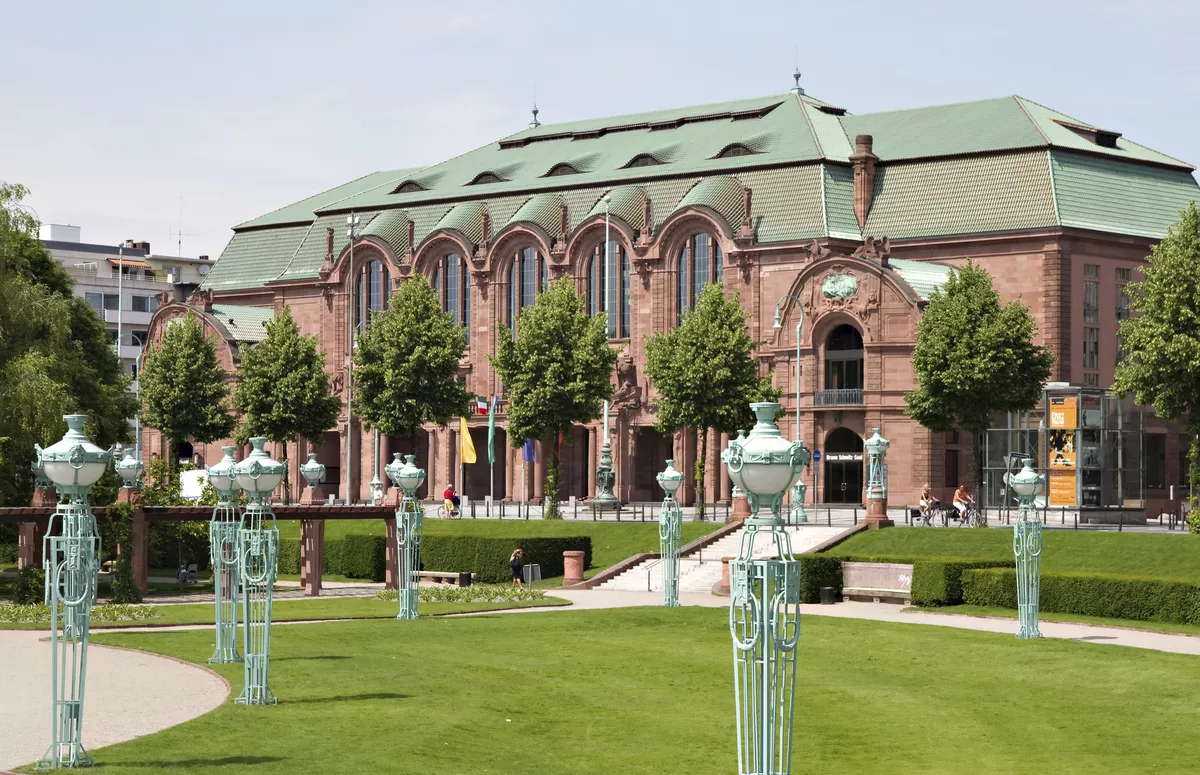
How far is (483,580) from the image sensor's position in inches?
2881

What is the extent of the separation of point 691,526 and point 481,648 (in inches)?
1292

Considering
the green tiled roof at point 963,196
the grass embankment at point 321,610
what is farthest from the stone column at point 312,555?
the green tiled roof at point 963,196

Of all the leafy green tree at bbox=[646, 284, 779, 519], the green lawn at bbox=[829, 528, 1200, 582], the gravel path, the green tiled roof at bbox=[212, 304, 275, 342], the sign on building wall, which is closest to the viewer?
the gravel path

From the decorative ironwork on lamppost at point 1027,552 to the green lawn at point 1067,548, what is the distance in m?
10.1

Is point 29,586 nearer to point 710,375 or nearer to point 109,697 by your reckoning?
point 109,697

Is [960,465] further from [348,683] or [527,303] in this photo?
[348,683]

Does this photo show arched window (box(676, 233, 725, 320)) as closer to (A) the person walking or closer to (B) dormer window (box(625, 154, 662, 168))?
(B) dormer window (box(625, 154, 662, 168))

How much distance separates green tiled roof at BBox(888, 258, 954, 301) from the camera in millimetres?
90375

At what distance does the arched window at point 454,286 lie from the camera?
365 ft

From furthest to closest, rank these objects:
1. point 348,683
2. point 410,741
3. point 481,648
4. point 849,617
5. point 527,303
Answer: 1. point 527,303
2. point 849,617
3. point 481,648
4. point 348,683
5. point 410,741

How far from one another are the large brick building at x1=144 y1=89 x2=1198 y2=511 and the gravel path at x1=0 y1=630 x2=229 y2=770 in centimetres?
5561

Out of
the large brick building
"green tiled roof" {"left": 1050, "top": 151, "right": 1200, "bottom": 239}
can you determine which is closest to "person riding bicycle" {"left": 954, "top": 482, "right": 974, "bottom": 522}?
the large brick building

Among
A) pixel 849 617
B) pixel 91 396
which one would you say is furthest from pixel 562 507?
pixel 849 617

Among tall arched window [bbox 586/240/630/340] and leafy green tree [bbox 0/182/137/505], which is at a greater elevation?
tall arched window [bbox 586/240/630/340]
